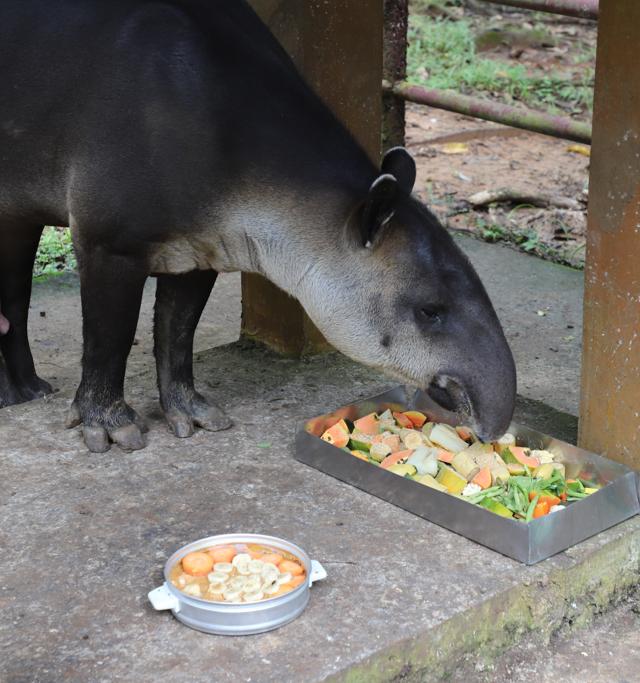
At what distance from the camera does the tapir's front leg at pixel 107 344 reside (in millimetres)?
4422

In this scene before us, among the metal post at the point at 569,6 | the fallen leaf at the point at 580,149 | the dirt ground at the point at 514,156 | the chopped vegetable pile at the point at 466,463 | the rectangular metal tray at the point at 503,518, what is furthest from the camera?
the fallen leaf at the point at 580,149

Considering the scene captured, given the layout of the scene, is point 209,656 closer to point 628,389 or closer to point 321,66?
point 628,389

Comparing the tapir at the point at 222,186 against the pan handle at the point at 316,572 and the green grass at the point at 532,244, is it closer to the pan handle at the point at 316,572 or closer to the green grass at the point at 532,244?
the pan handle at the point at 316,572

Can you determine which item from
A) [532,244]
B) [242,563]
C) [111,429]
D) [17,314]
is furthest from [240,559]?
[532,244]

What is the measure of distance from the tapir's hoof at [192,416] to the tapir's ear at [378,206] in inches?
41.6

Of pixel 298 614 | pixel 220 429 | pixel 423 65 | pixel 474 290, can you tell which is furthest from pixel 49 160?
pixel 423 65

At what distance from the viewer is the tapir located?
4.13 meters

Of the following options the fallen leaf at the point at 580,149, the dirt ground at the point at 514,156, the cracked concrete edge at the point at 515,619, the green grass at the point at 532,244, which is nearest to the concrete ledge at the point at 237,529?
the cracked concrete edge at the point at 515,619

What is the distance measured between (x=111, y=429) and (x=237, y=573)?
124 centimetres

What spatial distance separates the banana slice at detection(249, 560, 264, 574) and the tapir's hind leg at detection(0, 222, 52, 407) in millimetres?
1910

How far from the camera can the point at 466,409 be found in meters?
4.14

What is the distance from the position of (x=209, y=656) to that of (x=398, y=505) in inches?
41.8

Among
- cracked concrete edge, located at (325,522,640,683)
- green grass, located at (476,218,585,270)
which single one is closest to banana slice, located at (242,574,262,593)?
cracked concrete edge, located at (325,522,640,683)

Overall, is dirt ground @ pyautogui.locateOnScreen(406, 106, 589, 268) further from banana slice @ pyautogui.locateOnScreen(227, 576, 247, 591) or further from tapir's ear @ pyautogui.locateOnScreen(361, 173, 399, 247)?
banana slice @ pyautogui.locateOnScreen(227, 576, 247, 591)
